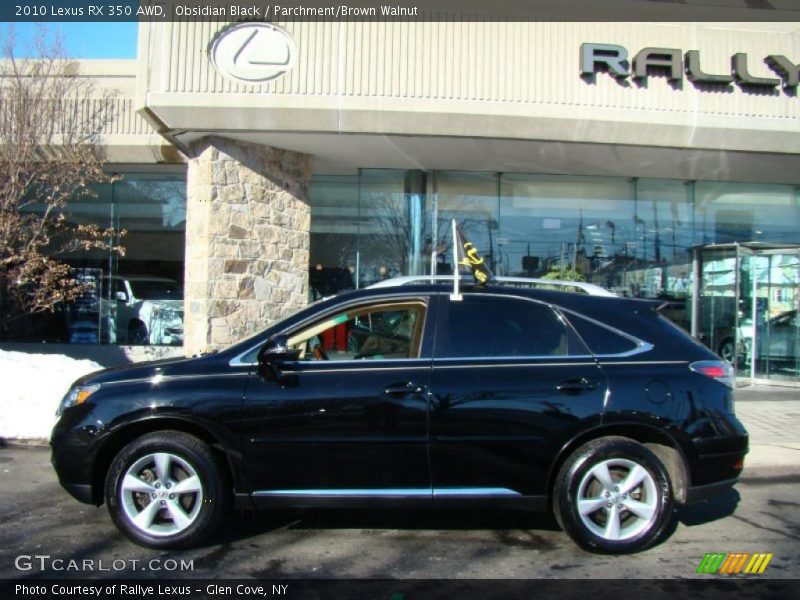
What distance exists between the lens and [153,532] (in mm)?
4566

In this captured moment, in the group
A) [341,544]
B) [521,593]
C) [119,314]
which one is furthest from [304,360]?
[119,314]

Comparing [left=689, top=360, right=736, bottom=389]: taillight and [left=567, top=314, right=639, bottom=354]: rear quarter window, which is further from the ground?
[left=567, top=314, right=639, bottom=354]: rear quarter window

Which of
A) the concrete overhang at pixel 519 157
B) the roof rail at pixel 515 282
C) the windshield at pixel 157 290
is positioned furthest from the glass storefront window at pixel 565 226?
the roof rail at pixel 515 282

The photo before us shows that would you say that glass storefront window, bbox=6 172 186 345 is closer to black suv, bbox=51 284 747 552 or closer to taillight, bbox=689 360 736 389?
black suv, bbox=51 284 747 552

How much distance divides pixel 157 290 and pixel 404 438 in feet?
32.4

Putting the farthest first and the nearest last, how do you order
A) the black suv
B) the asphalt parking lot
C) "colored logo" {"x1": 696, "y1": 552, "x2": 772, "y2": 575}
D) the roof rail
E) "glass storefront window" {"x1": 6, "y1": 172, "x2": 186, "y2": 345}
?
1. "glass storefront window" {"x1": 6, "y1": 172, "x2": 186, "y2": 345}
2. the roof rail
3. the black suv
4. "colored logo" {"x1": 696, "y1": 552, "x2": 772, "y2": 575}
5. the asphalt parking lot

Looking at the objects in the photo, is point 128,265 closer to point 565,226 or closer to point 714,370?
point 565,226

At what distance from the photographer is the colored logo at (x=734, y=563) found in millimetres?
4449

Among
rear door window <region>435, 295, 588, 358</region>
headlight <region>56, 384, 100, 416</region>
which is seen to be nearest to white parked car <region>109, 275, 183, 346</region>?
headlight <region>56, 384, 100, 416</region>

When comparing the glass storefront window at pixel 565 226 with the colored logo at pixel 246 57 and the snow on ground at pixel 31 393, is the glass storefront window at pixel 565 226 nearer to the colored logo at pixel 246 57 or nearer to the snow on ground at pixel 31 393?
the colored logo at pixel 246 57

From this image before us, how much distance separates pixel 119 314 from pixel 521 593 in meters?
11.1

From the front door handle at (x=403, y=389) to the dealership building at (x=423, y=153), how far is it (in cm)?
533

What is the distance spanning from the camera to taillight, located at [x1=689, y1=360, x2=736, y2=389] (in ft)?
15.6

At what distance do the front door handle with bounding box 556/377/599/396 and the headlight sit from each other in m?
→ 3.10
